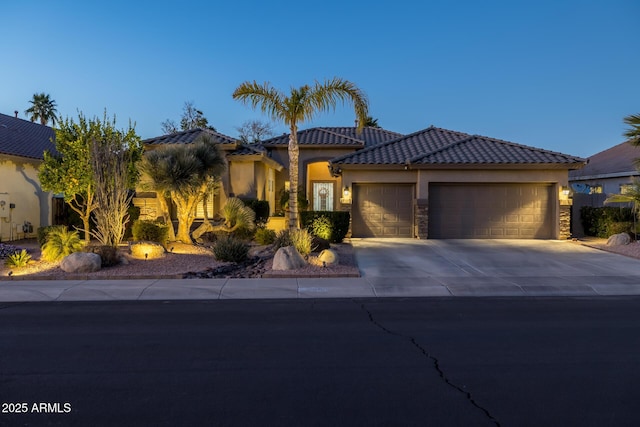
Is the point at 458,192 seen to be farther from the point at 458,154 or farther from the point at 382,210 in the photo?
the point at 382,210

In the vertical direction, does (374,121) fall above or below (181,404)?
above

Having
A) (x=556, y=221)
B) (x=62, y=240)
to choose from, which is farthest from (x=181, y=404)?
(x=556, y=221)

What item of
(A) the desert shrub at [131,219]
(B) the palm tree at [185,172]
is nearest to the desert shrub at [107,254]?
(B) the palm tree at [185,172]

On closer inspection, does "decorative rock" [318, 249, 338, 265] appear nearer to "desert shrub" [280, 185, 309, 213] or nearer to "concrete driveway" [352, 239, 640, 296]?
"concrete driveway" [352, 239, 640, 296]

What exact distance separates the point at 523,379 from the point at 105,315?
22.0 ft

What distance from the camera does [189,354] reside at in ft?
19.8

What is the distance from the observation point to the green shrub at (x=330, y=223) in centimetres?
1788

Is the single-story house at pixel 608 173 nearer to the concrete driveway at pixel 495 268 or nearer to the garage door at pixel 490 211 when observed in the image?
the garage door at pixel 490 211

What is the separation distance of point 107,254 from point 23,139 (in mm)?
12783

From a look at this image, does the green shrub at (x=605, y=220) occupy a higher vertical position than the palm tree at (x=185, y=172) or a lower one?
lower

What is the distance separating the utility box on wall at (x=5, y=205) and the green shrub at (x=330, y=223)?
11823 millimetres

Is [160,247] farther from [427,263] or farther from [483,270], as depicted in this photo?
[483,270]

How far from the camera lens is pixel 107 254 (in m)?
12.8

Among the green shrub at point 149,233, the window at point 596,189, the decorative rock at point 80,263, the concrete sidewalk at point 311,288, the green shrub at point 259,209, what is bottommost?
the concrete sidewalk at point 311,288
